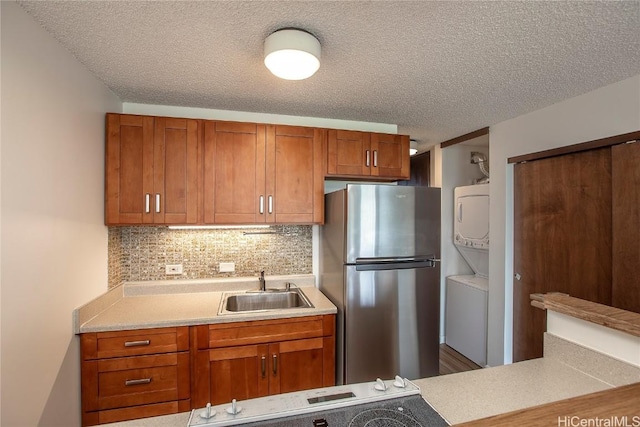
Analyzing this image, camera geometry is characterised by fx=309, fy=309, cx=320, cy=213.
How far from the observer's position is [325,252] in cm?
254

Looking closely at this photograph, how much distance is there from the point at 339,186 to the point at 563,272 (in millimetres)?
1863

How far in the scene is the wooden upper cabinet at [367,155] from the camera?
2.45 metres

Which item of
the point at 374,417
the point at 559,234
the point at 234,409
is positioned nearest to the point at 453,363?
the point at 559,234

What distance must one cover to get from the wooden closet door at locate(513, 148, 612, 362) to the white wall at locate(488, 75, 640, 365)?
0.07m

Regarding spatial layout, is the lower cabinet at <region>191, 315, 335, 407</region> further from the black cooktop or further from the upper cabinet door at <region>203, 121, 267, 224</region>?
the black cooktop

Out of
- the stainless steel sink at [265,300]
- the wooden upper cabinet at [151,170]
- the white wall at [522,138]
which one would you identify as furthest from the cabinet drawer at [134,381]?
the white wall at [522,138]

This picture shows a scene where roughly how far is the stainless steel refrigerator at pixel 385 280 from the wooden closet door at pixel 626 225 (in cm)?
105

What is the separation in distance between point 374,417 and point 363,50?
Answer: 62.0 inches

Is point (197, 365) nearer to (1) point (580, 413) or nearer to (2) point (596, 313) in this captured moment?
(1) point (580, 413)

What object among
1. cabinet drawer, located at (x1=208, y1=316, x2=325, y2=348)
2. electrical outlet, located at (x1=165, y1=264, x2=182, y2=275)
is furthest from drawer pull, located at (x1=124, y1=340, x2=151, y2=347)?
electrical outlet, located at (x1=165, y1=264, x2=182, y2=275)

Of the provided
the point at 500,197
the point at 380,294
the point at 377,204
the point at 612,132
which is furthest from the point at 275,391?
the point at 612,132

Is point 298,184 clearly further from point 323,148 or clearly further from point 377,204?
point 377,204

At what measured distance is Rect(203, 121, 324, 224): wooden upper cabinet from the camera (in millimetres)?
2223

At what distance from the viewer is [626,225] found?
6.23ft
